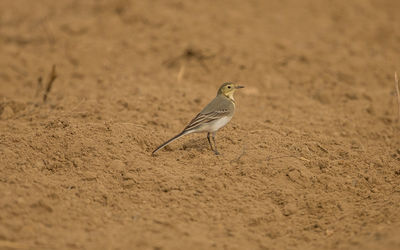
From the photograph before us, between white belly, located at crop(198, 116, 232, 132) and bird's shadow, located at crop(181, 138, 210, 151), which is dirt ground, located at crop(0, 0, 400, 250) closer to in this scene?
bird's shadow, located at crop(181, 138, 210, 151)

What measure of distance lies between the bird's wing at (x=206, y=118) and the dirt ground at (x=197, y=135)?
15.8 inches

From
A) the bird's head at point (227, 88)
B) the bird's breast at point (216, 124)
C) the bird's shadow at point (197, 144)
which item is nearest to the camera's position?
the bird's breast at point (216, 124)

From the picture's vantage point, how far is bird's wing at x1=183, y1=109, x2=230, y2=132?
6.46 metres

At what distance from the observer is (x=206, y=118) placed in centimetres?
656

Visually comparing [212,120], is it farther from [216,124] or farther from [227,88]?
[227,88]

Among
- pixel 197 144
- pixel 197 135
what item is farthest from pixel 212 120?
pixel 197 135

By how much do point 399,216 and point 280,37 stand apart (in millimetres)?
7306

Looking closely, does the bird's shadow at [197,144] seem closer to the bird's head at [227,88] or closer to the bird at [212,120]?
the bird at [212,120]

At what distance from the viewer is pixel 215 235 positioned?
486 centimetres

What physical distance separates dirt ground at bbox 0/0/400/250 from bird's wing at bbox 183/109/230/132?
400mm

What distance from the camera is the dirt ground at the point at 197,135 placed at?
4.95 metres

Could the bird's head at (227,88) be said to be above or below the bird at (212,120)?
above

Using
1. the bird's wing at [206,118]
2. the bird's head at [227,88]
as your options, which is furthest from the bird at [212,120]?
the bird's head at [227,88]

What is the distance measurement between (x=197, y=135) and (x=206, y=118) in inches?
36.0
